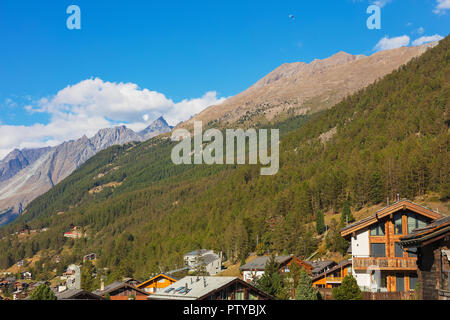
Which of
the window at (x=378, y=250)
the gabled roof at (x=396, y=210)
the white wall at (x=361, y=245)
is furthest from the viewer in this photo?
the white wall at (x=361, y=245)

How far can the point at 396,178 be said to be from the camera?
3831 inches

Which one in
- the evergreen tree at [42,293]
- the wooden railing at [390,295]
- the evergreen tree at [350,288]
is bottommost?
the evergreen tree at [42,293]

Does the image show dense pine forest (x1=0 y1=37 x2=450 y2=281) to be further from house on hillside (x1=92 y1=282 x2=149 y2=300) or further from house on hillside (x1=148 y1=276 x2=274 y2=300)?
house on hillside (x1=148 y1=276 x2=274 y2=300)

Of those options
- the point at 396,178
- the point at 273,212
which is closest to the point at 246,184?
the point at 273,212

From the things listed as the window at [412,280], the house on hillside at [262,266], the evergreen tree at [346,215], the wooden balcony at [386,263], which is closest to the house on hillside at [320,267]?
the house on hillside at [262,266]

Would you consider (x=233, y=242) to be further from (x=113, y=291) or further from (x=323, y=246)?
(x=113, y=291)

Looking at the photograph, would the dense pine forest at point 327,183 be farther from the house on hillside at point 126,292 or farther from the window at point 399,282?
the window at point 399,282

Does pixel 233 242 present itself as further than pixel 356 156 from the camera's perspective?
No

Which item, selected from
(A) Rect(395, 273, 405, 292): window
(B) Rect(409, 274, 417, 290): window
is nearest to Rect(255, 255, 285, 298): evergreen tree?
(A) Rect(395, 273, 405, 292): window

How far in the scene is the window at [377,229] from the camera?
126 ft

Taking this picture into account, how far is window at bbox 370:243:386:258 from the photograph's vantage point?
38.0 m

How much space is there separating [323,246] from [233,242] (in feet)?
126

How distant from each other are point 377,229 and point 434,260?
21444mm

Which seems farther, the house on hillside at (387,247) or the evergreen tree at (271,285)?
the evergreen tree at (271,285)
